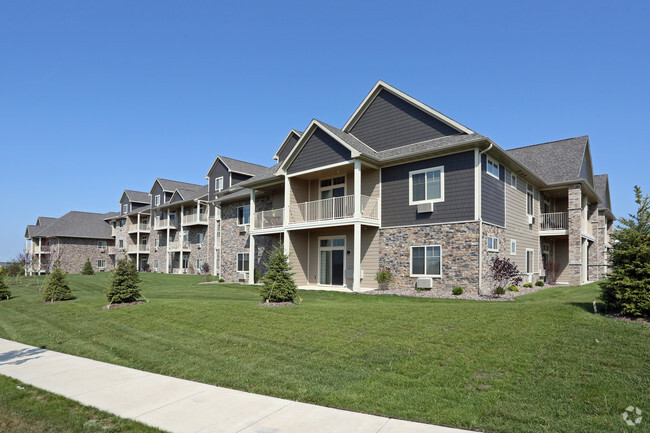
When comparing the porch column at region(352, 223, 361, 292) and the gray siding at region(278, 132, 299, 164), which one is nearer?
the porch column at region(352, 223, 361, 292)

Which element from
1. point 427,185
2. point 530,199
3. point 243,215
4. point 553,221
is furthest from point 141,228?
point 553,221

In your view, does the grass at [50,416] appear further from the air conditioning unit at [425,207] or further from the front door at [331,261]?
the front door at [331,261]

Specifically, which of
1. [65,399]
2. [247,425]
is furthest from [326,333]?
[65,399]

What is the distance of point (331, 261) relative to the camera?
21375mm

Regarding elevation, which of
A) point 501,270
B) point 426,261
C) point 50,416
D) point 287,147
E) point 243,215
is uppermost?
point 287,147

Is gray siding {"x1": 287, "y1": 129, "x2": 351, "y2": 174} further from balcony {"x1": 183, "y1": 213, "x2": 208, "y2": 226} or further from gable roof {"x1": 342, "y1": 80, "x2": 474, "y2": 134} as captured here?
balcony {"x1": 183, "y1": 213, "x2": 208, "y2": 226}

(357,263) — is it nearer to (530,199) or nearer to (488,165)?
(488,165)

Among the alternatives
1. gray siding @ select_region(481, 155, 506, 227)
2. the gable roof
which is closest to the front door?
the gable roof

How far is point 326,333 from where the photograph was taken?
27.5ft

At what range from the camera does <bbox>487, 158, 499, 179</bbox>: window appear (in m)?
17.3

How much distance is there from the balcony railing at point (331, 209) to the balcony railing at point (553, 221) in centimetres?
1169

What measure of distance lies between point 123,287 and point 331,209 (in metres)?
9.96

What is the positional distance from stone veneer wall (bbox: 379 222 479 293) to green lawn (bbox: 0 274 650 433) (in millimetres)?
5854

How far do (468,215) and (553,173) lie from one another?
10.9 m
